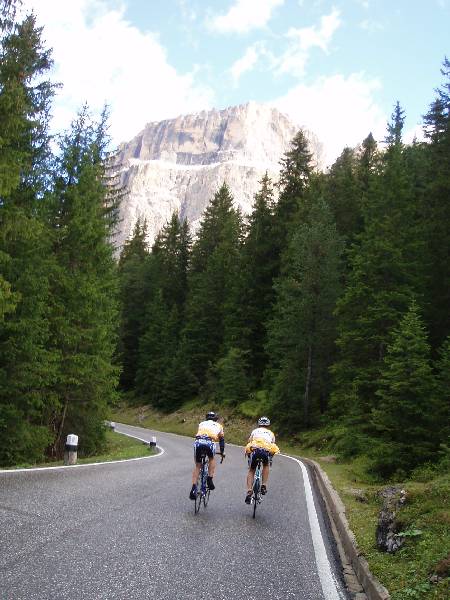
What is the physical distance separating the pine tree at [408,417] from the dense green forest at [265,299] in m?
0.05

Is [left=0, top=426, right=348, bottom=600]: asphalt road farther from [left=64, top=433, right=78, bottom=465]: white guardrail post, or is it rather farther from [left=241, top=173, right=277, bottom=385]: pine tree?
[left=241, top=173, right=277, bottom=385]: pine tree

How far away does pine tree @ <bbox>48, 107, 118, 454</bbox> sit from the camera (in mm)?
21141

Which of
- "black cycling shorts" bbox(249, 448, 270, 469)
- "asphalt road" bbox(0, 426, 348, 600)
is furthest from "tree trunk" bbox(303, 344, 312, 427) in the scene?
"black cycling shorts" bbox(249, 448, 270, 469)

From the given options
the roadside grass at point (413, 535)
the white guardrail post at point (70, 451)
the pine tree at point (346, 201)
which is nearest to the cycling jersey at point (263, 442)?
the roadside grass at point (413, 535)


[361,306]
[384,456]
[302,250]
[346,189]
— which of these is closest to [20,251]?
[384,456]

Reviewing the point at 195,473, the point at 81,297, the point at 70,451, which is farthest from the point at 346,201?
the point at 195,473

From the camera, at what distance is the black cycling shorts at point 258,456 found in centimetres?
980

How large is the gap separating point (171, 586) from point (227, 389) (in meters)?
37.8

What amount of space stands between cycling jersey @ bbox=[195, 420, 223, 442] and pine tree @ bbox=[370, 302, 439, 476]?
8522mm

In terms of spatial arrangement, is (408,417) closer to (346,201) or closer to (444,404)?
(444,404)

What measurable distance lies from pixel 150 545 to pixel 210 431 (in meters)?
3.77

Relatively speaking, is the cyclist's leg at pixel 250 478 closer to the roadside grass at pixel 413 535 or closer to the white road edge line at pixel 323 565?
the white road edge line at pixel 323 565

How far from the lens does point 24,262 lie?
17.3m

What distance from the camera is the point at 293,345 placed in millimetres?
34969
